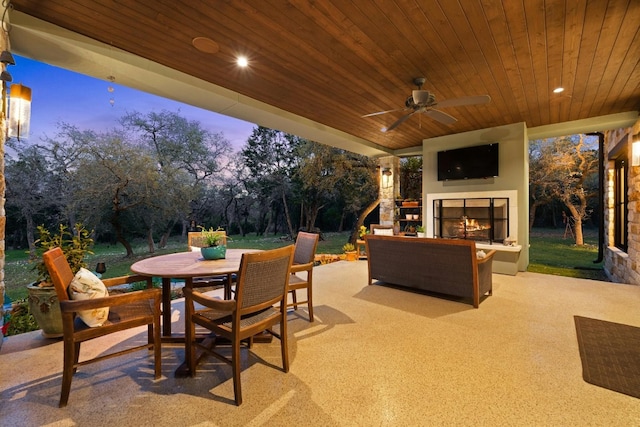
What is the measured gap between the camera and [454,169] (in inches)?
236

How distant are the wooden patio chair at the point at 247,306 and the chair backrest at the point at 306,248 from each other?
44.8 inches

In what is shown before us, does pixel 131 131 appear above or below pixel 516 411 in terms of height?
above

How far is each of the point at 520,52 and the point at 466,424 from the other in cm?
334

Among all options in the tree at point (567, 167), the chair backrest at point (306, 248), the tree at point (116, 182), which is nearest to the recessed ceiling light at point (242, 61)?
the chair backrest at point (306, 248)

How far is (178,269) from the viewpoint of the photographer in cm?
218

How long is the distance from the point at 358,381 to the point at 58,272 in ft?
6.71

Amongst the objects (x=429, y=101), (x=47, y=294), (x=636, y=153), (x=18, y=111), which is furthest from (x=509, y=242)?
(x=18, y=111)

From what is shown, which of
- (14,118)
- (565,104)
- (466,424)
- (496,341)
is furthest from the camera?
(565,104)

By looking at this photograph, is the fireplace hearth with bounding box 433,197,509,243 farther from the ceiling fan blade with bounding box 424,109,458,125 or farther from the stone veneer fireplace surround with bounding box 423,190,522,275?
the ceiling fan blade with bounding box 424,109,458,125

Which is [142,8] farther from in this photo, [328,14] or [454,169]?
[454,169]

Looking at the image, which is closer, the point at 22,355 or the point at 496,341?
the point at 22,355

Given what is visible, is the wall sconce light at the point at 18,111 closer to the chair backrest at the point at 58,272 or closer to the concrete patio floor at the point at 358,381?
the chair backrest at the point at 58,272

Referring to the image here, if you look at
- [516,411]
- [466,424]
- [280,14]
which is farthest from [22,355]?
[516,411]

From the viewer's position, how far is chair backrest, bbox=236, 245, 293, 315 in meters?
1.78
